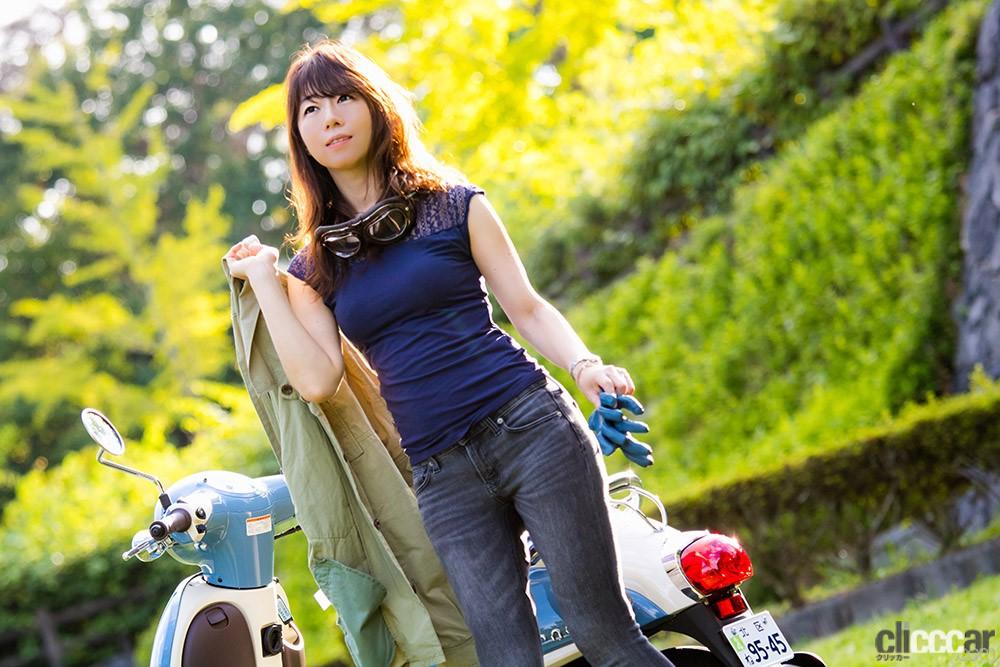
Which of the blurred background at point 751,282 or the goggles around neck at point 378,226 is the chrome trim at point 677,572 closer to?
the goggles around neck at point 378,226

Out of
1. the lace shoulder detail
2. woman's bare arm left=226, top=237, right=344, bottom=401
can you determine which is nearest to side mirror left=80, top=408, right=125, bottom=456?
woman's bare arm left=226, top=237, right=344, bottom=401

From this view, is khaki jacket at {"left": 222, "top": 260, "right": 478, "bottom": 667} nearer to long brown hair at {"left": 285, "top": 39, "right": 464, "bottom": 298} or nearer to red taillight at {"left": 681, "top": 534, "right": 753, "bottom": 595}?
long brown hair at {"left": 285, "top": 39, "right": 464, "bottom": 298}

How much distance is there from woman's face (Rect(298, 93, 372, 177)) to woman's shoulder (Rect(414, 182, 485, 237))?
0.65ft

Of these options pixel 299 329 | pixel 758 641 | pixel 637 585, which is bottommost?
pixel 758 641

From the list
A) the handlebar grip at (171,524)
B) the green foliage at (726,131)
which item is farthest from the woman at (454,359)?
the green foliage at (726,131)

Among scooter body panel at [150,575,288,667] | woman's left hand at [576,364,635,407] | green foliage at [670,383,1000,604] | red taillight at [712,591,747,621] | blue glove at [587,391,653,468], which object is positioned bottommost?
green foliage at [670,383,1000,604]

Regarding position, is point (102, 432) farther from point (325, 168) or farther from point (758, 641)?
point (758, 641)

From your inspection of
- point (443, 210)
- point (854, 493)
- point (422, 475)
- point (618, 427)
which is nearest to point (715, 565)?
point (618, 427)

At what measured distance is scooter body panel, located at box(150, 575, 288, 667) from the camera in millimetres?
2744

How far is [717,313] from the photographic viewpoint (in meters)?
7.83

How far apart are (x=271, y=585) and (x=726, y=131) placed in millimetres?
6276

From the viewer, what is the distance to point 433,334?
8.20 feet

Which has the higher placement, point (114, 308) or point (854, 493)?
point (114, 308)

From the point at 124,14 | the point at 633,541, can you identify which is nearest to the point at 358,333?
the point at 633,541
